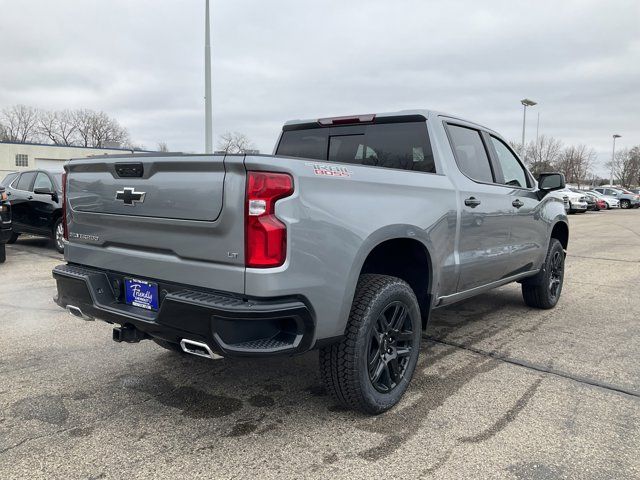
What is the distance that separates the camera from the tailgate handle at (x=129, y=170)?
293cm

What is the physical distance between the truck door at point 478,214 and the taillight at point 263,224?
1.93 meters

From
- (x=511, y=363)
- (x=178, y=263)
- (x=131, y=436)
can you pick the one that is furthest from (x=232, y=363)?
(x=511, y=363)

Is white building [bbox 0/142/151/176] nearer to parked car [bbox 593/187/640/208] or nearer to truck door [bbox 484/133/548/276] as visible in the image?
parked car [bbox 593/187/640/208]

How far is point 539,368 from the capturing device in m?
4.00

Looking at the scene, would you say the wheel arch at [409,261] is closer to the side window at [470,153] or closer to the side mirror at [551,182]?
the side window at [470,153]

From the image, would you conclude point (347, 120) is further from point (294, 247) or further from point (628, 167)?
point (628, 167)

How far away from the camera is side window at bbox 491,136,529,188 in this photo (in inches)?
194

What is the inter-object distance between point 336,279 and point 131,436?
4.78ft

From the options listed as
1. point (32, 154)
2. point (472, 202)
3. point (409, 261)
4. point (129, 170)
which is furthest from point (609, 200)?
point (32, 154)

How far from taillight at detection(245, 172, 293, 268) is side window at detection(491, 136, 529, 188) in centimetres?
308

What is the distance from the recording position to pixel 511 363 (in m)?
4.10

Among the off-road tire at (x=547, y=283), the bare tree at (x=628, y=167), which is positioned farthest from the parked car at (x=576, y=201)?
the bare tree at (x=628, y=167)

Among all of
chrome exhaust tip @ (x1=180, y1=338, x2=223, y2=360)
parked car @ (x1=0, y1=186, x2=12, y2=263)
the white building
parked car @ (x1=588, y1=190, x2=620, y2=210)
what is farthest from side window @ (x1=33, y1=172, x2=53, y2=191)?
parked car @ (x1=588, y1=190, x2=620, y2=210)

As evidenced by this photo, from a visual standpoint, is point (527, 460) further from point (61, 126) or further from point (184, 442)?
point (61, 126)
